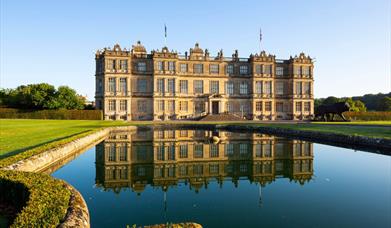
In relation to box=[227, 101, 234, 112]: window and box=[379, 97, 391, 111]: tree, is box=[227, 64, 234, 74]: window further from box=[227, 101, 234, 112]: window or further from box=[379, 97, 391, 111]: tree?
Answer: box=[379, 97, 391, 111]: tree

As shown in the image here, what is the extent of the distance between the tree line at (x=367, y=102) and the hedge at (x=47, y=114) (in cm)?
5764

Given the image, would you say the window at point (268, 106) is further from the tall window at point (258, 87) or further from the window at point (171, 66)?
the window at point (171, 66)

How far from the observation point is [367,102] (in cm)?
10075

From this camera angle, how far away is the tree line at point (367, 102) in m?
71.3

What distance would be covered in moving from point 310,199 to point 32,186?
314 inches

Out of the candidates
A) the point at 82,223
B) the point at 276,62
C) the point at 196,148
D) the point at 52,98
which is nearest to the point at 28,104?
the point at 52,98

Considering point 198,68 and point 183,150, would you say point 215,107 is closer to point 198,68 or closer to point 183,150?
point 198,68

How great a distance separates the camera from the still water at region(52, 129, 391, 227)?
24.1ft

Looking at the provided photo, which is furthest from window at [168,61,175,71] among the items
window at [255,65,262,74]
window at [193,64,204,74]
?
window at [255,65,262,74]

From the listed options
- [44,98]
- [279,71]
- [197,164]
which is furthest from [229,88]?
[197,164]

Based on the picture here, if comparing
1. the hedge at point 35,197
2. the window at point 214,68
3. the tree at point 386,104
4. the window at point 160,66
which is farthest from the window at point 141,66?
the tree at point 386,104

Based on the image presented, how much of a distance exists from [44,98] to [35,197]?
49.8 meters

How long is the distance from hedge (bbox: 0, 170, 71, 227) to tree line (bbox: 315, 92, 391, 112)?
7017cm

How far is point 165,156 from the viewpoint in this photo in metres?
15.9
